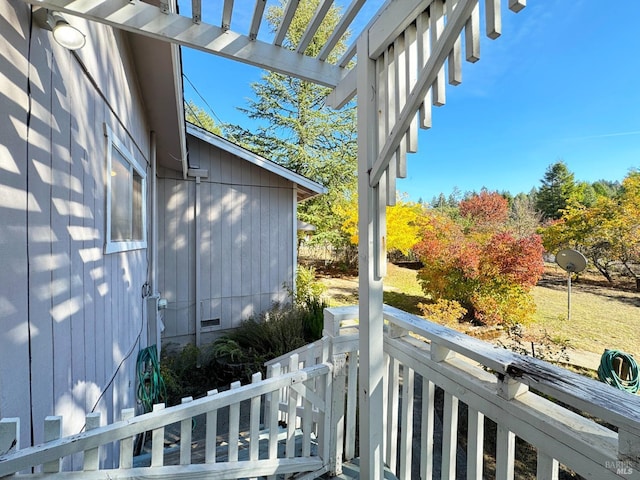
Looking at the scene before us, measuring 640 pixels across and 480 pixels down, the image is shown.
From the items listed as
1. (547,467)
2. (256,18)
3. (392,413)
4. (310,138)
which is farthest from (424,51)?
(310,138)

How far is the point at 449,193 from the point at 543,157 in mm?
9417

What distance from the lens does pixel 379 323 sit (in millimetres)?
1422

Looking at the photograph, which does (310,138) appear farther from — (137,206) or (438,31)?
(438,31)

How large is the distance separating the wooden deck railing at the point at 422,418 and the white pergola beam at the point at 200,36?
1.46m

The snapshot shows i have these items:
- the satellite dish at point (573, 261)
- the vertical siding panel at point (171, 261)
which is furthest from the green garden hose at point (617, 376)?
the vertical siding panel at point (171, 261)

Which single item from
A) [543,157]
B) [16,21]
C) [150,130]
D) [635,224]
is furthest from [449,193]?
[16,21]

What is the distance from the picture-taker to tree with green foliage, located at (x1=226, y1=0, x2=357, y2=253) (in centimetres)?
1135

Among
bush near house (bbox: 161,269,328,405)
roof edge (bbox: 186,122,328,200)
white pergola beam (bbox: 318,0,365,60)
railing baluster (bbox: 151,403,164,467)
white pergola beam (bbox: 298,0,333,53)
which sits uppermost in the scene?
roof edge (bbox: 186,122,328,200)

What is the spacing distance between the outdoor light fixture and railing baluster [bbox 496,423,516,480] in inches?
87.3

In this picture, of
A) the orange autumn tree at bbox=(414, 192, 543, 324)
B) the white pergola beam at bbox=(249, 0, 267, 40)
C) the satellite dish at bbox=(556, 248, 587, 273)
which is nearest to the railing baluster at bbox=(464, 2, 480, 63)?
the white pergola beam at bbox=(249, 0, 267, 40)

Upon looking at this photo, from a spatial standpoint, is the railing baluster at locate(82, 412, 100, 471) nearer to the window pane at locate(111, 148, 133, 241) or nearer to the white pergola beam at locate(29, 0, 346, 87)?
the window pane at locate(111, 148, 133, 241)

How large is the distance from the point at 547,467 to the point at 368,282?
834mm

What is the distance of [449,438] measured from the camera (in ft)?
4.28

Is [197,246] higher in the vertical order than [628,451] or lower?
higher
